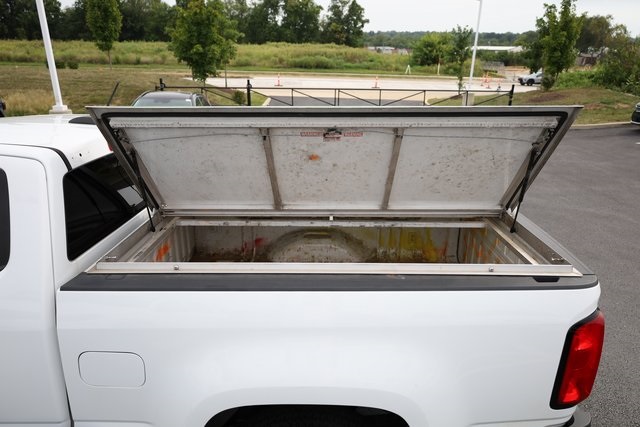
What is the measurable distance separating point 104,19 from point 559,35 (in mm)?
26329

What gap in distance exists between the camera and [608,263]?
5207mm

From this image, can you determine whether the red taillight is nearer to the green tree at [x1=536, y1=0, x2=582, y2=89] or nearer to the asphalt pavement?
the asphalt pavement

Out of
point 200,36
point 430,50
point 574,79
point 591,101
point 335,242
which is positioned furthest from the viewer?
point 430,50

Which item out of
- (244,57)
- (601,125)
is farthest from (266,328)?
(244,57)

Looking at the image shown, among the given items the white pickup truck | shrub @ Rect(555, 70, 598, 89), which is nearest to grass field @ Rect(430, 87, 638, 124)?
shrub @ Rect(555, 70, 598, 89)

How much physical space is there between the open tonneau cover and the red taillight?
2.76ft

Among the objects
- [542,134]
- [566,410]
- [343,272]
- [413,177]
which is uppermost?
[542,134]

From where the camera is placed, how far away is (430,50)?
50.8 metres

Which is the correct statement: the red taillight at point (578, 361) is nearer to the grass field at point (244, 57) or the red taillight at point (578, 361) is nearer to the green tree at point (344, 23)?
the grass field at point (244, 57)

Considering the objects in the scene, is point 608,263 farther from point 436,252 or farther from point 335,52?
point 335,52

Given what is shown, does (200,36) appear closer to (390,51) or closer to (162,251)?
(162,251)

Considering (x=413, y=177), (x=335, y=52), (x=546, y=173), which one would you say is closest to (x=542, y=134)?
(x=413, y=177)

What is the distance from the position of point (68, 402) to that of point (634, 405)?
3375mm

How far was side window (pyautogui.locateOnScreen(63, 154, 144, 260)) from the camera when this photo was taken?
6.15 ft
